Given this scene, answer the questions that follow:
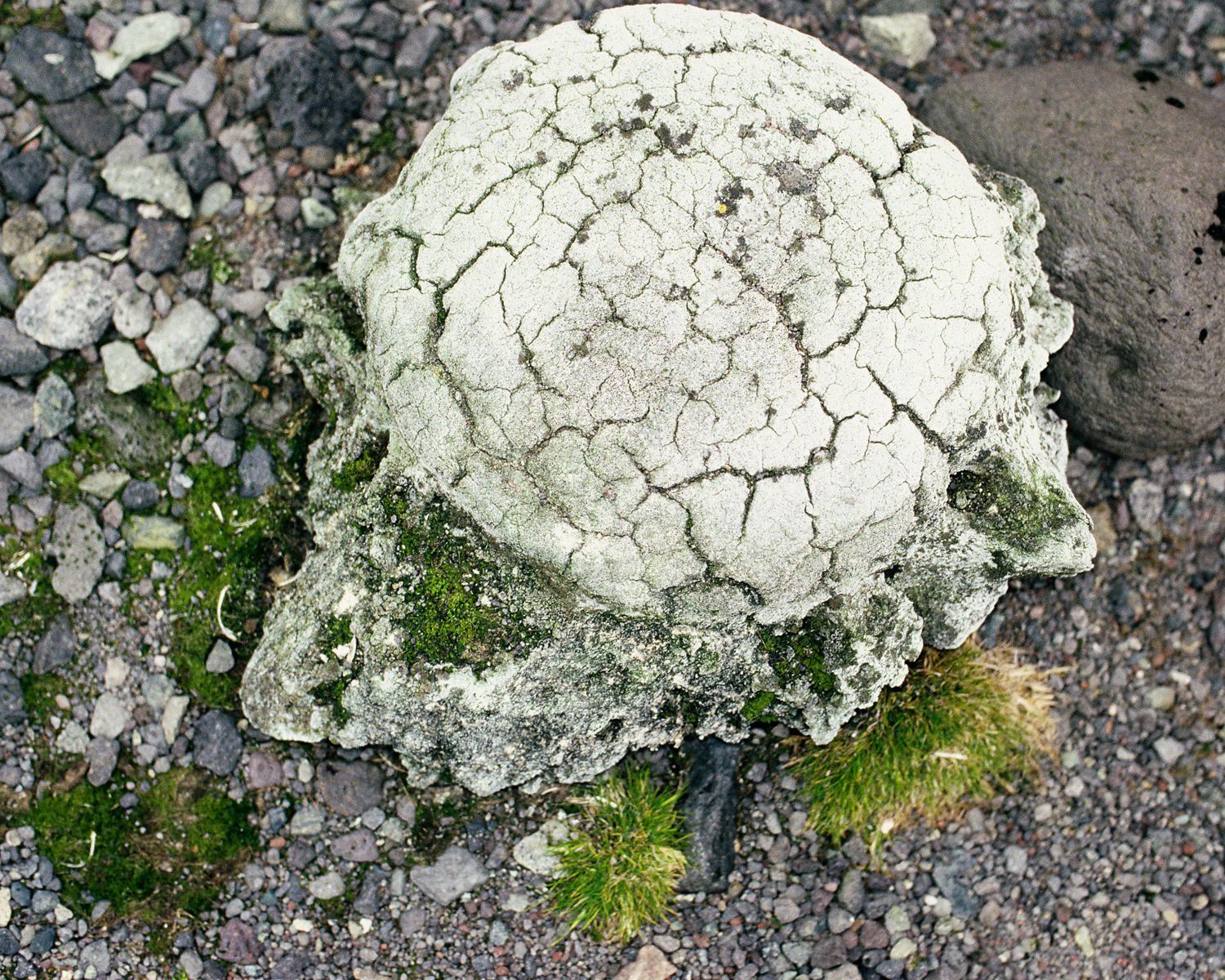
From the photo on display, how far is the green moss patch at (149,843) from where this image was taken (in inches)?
122

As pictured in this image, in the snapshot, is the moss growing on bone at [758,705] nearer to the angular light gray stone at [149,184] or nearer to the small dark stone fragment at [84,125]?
the angular light gray stone at [149,184]

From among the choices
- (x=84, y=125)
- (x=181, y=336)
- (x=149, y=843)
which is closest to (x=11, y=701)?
(x=149, y=843)

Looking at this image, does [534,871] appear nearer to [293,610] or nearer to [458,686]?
[458,686]

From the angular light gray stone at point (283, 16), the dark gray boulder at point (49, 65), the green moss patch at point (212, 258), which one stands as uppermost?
the angular light gray stone at point (283, 16)

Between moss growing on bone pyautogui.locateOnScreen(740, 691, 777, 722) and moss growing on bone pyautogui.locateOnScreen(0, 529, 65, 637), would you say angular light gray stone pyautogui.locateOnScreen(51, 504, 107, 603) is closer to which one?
moss growing on bone pyautogui.locateOnScreen(0, 529, 65, 637)

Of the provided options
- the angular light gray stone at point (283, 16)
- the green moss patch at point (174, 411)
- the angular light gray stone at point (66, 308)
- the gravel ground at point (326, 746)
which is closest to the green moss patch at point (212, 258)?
the gravel ground at point (326, 746)

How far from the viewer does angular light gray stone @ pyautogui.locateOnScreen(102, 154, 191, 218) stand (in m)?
3.50

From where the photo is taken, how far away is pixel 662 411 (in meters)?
2.40

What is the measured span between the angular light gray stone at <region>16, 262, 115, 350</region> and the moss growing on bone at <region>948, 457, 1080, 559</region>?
8.76 ft

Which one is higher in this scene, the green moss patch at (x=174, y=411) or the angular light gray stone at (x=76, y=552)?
the green moss patch at (x=174, y=411)

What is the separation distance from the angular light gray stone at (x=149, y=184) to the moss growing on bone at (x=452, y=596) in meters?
1.55

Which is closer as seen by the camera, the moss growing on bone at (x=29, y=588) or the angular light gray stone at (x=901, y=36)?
the moss growing on bone at (x=29, y=588)

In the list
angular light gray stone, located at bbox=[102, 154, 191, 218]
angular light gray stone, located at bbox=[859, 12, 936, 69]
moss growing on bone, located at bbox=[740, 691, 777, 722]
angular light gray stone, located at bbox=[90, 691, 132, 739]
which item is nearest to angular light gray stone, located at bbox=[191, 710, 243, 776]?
angular light gray stone, located at bbox=[90, 691, 132, 739]

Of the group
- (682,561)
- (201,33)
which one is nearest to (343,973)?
(682,561)
